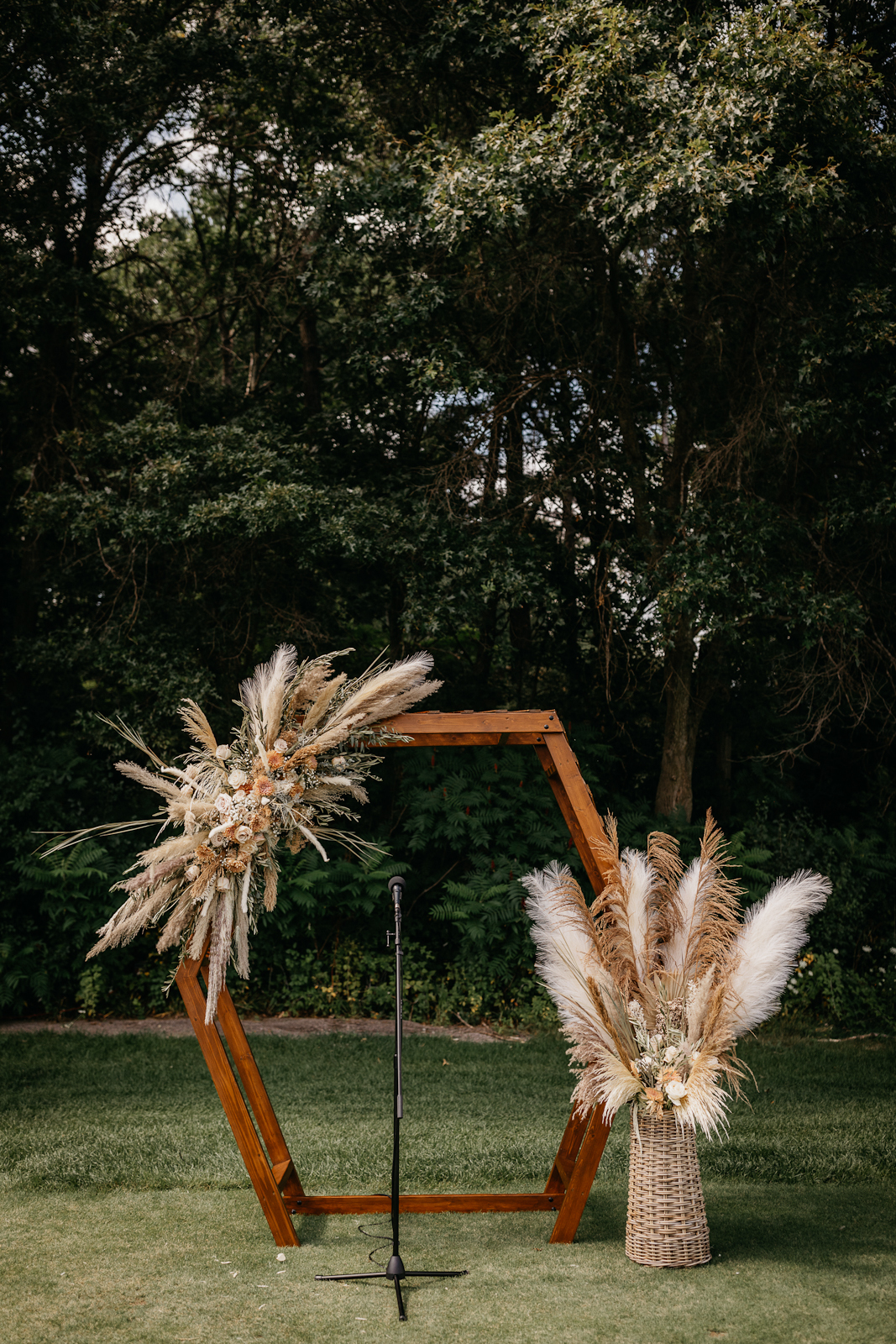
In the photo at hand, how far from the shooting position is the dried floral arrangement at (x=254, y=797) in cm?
445

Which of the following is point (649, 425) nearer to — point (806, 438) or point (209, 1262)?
point (806, 438)

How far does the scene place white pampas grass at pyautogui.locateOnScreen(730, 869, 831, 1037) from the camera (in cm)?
433

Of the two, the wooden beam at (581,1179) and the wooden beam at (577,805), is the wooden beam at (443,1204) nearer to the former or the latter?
the wooden beam at (581,1179)

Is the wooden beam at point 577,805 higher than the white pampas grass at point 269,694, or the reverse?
the white pampas grass at point 269,694

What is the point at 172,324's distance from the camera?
Result: 11219 mm

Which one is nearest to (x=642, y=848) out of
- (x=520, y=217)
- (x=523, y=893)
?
(x=523, y=893)

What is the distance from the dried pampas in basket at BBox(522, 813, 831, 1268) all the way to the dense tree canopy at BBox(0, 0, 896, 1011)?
4.21 metres

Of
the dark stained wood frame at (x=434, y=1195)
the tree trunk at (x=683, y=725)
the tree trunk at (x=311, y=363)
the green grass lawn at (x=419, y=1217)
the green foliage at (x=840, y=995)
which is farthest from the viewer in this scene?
the tree trunk at (x=311, y=363)

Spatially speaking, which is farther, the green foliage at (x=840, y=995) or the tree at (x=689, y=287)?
the green foliage at (x=840, y=995)

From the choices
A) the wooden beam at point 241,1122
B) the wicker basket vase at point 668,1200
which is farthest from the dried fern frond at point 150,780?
the wicker basket vase at point 668,1200

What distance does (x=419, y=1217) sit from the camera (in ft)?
16.5

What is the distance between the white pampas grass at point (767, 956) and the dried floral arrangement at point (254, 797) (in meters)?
1.69

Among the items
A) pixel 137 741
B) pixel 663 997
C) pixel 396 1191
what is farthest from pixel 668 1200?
pixel 137 741

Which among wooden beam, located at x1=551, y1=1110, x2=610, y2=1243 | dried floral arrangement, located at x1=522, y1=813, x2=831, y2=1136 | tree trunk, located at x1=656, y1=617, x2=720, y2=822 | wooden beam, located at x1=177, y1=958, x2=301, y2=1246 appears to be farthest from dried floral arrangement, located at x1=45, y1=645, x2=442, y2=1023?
tree trunk, located at x1=656, y1=617, x2=720, y2=822
